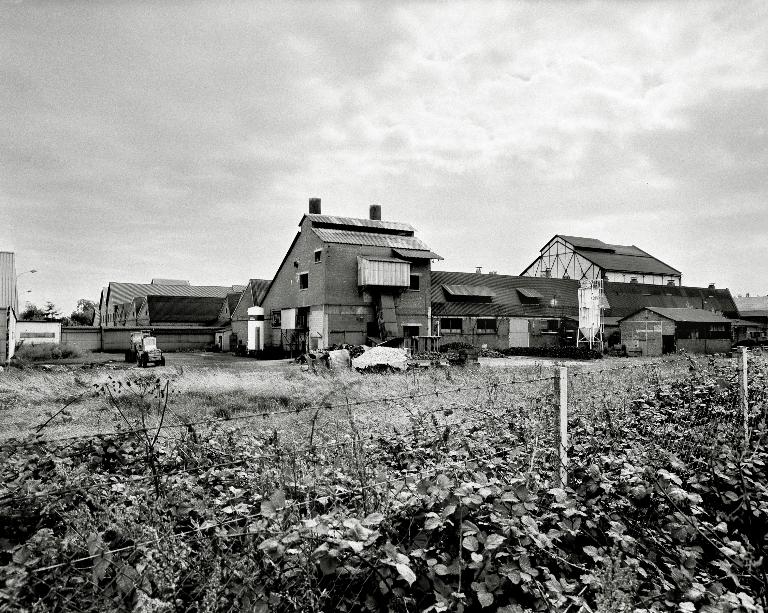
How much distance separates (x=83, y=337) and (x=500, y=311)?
32823 millimetres

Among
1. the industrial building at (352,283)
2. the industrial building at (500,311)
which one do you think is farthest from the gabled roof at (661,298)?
the industrial building at (352,283)

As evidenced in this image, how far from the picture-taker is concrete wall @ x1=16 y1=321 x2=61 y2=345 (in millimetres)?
37156

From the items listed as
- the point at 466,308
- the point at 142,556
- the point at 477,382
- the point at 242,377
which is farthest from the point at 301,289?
the point at 142,556

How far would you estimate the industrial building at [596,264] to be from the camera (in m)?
54.9

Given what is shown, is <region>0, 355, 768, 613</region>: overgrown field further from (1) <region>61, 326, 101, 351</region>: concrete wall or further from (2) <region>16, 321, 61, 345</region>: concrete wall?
(1) <region>61, 326, 101, 351</region>: concrete wall

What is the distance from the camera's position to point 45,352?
31.7 metres

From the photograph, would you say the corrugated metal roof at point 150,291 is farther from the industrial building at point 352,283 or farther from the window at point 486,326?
the window at point 486,326

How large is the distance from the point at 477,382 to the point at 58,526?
14.0 m

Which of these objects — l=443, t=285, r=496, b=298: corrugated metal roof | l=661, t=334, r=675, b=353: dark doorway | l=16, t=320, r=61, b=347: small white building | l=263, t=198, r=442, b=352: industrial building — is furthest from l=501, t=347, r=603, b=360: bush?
l=16, t=320, r=61, b=347: small white building

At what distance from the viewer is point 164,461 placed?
15.4 feet

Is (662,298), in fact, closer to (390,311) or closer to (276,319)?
(390,311)

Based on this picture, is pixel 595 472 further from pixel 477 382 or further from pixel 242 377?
pixel 242 377

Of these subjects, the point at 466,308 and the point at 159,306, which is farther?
the point at 159,306

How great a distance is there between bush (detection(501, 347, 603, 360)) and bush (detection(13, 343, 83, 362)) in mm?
27950
